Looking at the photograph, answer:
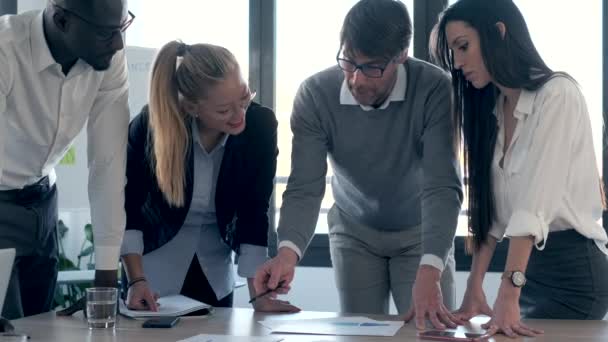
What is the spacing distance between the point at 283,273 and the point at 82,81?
0.75 meters

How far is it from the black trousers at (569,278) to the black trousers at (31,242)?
4.19 ft

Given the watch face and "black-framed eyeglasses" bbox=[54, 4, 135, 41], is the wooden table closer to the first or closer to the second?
the watch face

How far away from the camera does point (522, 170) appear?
1.90 m

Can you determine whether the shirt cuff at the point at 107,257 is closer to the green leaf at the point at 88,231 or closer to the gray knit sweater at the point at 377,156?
the gray knit sweater at the point at 377,156

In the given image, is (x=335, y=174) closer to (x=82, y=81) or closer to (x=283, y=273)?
(x=283, y=273)

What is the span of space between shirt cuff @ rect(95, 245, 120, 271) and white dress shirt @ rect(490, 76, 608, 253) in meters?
1.03

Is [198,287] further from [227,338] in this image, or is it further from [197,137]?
[227,338]

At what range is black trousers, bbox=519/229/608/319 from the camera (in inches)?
75.0

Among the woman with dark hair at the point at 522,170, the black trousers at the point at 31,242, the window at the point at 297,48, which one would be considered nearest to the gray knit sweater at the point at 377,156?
the woman with dark hair at the point at 522,170

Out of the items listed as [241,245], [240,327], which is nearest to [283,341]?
[240,327]

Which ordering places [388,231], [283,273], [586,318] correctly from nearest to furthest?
[586,318], [283,273], [388,231]

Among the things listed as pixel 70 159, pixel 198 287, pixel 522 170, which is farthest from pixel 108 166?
pixel 70 159

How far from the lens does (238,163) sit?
7.59 ft

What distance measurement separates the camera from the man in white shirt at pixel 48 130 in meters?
2.16
